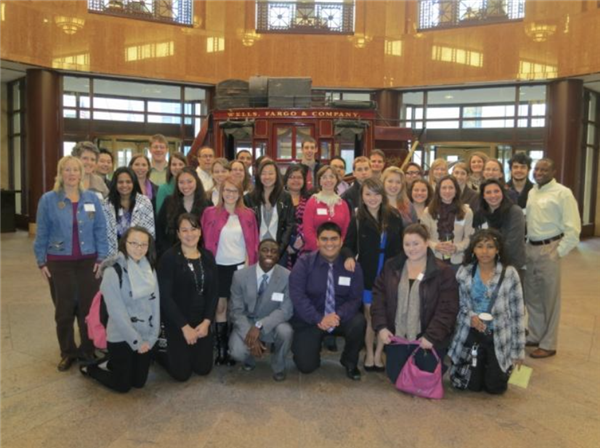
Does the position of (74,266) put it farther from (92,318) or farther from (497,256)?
(497,256)

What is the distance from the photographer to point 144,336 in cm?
430

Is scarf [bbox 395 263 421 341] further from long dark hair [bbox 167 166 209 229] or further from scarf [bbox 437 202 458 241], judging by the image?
long dark hair [bbox 167 166 209 229]

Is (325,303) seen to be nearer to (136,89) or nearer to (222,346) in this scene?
(222,346)

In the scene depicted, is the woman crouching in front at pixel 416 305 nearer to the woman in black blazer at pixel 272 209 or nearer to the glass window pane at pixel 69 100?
the woman in black blazer at pixel 272 209

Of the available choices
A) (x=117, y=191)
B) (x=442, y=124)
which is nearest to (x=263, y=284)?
(x=117, y=191)

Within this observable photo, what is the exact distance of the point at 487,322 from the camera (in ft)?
14.3

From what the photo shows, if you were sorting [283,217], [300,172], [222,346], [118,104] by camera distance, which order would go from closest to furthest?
[222,346] < [283,217] < [300,172] < [118,104]

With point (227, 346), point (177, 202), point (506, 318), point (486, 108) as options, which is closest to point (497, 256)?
point (506, 318)

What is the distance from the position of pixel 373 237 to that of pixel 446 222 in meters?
0.73

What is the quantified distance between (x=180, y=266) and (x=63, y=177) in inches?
49.5

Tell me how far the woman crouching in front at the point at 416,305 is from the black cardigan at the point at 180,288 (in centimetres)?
135

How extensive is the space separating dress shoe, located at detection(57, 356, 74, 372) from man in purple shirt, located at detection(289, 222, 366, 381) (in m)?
1.94

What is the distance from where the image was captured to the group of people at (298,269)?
14.1ft

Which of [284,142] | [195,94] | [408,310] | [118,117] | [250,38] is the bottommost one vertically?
[408,310]
